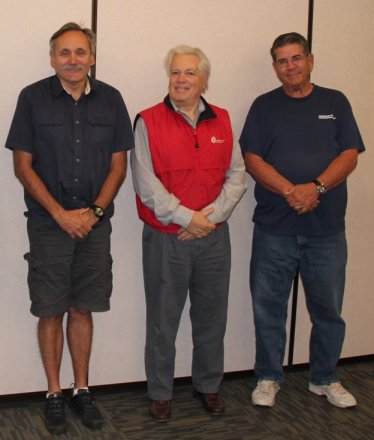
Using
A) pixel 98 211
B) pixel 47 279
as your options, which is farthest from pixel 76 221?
pixel 47 279

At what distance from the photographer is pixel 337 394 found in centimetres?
320

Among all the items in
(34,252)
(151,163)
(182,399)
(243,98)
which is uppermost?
(243,98)

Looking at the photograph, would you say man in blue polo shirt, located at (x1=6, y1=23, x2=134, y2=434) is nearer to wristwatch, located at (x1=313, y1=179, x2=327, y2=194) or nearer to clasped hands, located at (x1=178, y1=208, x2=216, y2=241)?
clasped hands, located at (x1=178, y1=208, x2=216, y2=241)

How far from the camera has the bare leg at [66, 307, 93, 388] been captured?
2.96 metres

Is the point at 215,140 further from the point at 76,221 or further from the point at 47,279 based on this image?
the point at 47,279

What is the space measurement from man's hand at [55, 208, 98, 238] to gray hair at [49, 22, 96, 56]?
2.39 feet

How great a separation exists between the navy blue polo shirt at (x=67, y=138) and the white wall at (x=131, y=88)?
0.89 feet

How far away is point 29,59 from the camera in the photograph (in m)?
2.95

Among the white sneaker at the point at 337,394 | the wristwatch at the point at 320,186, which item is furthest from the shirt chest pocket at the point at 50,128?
the white sneaker at the point at 337,394

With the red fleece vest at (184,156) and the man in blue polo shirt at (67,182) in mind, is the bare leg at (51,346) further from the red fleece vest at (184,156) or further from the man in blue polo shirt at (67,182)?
the red fleece vest at (184,156)

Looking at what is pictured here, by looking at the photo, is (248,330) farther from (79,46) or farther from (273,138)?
(79,46)

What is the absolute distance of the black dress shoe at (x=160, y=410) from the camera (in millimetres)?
2975

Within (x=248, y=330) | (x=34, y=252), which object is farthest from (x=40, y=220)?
(x=248, y=330)

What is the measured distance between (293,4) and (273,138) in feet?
2.86
